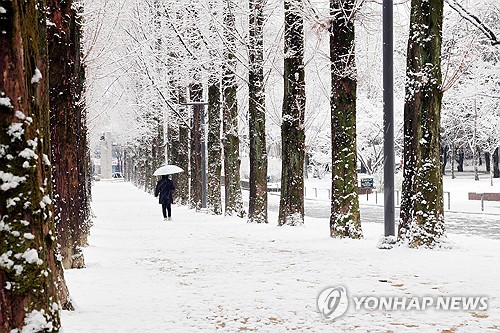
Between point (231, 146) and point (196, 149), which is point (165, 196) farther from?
point (196, 149)

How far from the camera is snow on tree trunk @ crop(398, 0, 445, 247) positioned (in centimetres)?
1115

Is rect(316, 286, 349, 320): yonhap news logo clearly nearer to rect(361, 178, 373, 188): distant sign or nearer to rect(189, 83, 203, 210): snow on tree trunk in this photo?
rect(189, 83, 203, 210): snow on tree trunk


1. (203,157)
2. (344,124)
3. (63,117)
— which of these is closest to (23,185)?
(63,117)

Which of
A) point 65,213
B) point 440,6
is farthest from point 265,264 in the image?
point 440,6

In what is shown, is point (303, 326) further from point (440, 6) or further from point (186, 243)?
point (186, 243)

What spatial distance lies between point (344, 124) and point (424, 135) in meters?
2.26

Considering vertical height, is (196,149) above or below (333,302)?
above

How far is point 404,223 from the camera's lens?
11500mm

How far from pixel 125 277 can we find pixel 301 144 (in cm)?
799

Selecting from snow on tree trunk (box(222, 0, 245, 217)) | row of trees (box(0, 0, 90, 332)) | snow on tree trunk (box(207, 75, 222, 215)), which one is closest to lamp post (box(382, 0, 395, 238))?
row of trees (box(0, 0, 90, 332))

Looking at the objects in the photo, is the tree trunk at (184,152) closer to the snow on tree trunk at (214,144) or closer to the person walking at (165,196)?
the snow on tree trunk at (214,144)

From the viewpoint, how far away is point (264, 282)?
8586 millimetres

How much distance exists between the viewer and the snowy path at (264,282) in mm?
6180

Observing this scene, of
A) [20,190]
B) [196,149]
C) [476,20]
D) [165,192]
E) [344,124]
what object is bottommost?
[165,192]
